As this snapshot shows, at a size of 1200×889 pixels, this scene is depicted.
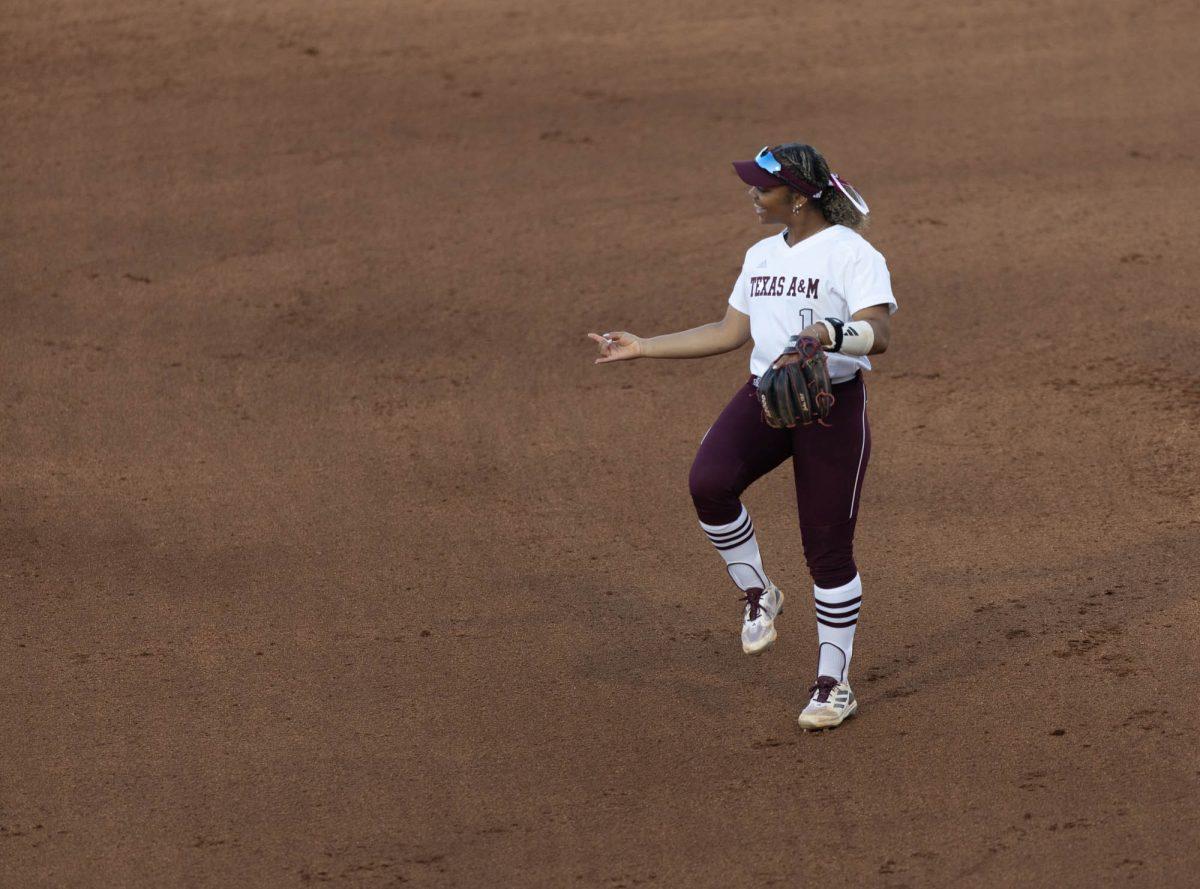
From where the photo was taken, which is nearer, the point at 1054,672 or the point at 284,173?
the point at 1054,672

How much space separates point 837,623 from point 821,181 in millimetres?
1706

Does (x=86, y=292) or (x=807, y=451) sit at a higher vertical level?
(x=807, y=451)

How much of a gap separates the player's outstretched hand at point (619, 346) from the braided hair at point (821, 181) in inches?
36.8

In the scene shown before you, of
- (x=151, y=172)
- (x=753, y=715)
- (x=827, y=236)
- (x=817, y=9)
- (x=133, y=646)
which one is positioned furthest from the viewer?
(x=817, y=9)

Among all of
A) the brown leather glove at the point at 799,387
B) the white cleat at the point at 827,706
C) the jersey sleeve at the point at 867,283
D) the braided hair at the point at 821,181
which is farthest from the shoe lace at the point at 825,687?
the braided hair at the point at 821,181

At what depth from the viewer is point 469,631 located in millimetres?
6992

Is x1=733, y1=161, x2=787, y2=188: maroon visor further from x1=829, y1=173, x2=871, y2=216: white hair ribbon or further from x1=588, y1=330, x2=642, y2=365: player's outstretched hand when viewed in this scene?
x1=588, y1=330, x2=642, y2=365: player's outstretched hand

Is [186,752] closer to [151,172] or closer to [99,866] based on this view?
[99,866]

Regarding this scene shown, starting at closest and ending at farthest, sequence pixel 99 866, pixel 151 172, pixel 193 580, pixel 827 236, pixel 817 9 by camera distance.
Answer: pixel 99 866
pixel 827 236
pixel 193 580
pixel 151 172
pixel 817 9

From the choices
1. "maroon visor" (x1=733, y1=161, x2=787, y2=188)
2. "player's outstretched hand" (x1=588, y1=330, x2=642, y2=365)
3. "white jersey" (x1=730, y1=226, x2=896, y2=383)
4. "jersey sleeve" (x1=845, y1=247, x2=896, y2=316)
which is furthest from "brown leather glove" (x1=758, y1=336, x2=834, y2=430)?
"player's outstretched hand" (x1=588, y1=330, x2=642, y2=365)

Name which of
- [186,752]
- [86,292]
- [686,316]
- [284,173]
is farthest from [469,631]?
[284,173]

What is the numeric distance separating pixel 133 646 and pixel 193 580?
2.57ft

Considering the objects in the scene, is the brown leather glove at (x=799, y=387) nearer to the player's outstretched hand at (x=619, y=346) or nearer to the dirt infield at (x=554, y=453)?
the player's outstretched hand at (x=619, y=346)

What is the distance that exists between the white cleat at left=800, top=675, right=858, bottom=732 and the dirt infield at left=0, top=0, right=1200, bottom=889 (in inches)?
3.6
